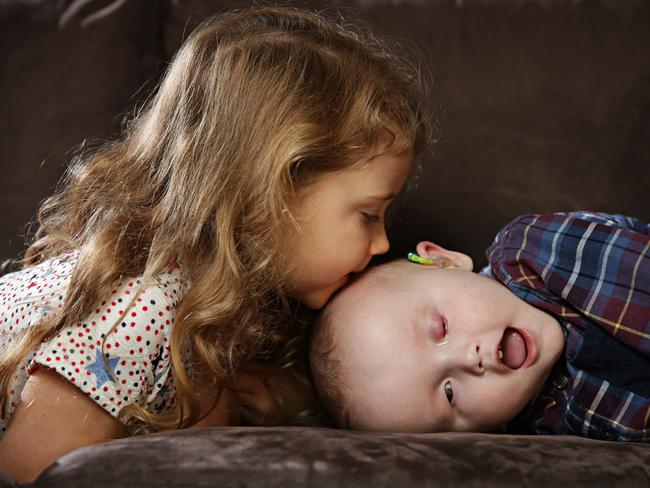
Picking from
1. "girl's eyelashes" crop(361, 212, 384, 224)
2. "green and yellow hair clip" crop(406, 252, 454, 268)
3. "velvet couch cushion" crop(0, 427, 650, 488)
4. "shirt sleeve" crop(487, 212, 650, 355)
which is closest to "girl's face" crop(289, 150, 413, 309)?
"girl's eyelashes" crop(361, 212, 384, 224)

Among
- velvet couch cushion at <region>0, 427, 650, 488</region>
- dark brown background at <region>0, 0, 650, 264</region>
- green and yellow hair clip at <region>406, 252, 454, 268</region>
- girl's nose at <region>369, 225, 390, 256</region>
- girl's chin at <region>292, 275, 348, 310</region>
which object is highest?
dark brown background at <region>0, 0, 650, 264</region>

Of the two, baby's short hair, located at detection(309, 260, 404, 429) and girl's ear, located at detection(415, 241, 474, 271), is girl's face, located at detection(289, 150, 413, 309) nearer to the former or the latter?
baby's short hair, located at detection(309, 260, 404, 429)

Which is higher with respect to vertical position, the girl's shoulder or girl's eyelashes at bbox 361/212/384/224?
girl's eyelashes at bbox 361/212/384/224

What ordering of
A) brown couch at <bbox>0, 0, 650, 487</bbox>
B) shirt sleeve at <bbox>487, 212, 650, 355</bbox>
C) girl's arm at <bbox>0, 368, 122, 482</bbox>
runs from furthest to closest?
brown couch at <bbox>0, 0, 650, 487</bbox> → shirt sleeve at <bbox>487, 212, 650, 355</bbox> → girl's arm at <bbox>0, 368, 122, 482</bbox>

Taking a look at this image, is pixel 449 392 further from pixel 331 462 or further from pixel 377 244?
pixel 331 462

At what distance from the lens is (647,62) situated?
5.20ft

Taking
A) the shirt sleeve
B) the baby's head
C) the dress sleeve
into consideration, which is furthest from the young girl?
the shirt sleeve

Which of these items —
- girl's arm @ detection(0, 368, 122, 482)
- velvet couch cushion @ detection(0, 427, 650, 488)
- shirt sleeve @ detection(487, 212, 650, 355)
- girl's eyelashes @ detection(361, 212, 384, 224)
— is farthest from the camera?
girl's eyelashes @ detection(361, 212, 384, 224)

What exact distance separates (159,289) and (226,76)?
363 mm

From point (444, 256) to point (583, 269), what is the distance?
0.30 m

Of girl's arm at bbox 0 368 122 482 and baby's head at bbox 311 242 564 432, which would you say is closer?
girl's arm at bbox 0 368 122 482

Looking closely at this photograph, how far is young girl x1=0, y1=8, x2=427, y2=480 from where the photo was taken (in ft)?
3.78

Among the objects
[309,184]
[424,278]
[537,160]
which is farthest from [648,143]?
[309,184]

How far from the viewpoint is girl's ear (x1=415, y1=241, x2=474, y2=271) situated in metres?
1.50
